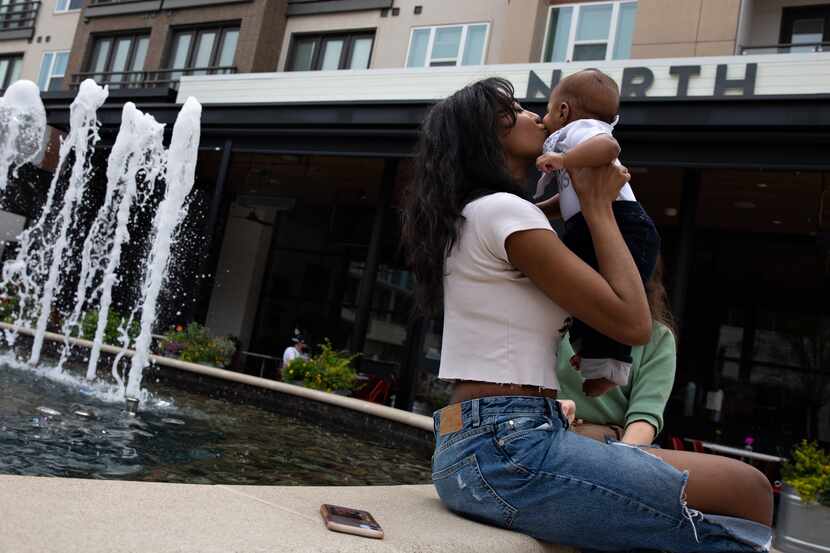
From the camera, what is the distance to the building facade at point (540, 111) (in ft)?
30.0

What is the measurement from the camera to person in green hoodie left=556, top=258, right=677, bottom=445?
8.80 feet

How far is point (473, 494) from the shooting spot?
1816mm

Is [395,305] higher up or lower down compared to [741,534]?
higher up

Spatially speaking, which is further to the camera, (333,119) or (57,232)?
(57,232)

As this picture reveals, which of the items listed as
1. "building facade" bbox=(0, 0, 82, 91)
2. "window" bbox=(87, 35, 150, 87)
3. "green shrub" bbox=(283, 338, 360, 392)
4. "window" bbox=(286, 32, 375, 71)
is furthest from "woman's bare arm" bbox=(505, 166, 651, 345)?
"building facade" bbox=(0, 0, 82, 91)

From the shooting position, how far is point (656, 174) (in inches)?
449

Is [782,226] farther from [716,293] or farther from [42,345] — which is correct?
[42,345]

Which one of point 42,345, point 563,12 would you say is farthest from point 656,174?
point 42,345

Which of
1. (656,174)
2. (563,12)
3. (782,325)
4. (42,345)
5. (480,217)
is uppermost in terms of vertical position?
(563,12)

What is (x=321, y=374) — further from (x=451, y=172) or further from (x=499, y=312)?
(x=499, y=312)

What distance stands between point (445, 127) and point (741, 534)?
1.29 m

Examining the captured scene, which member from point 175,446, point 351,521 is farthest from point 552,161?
point 175,446

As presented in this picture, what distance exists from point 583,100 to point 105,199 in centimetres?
1486

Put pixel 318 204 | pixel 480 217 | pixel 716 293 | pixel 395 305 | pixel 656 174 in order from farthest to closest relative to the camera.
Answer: pixel 318 204, pixel 395 305, pixel 716 293, pixel 656 174, pixel 480 217
